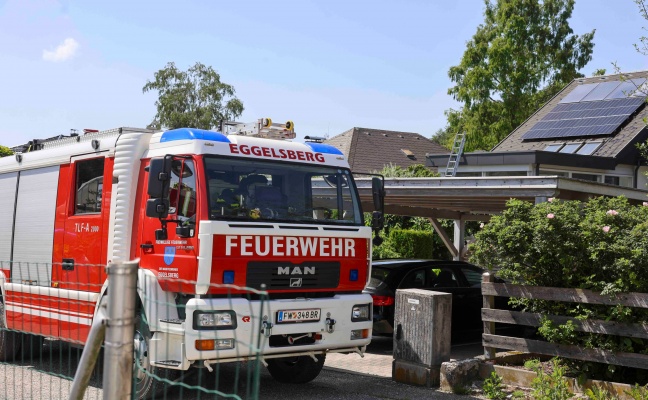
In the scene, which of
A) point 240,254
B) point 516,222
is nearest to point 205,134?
point 240,254

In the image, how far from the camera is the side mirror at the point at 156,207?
7645 mm

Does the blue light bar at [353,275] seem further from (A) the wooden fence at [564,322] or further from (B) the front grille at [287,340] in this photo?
(A) the wooden fence at [564,322]

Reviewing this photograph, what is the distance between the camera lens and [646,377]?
26.8ft

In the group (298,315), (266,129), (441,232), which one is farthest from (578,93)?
(298,315)

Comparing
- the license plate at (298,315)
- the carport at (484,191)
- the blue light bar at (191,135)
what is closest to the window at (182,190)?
the blue light bar at (191,135)

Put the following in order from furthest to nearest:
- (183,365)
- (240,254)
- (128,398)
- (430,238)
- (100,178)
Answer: (430,238), (100,178), (240,254), (183,365), (128,398)

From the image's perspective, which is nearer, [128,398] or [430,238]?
[128,398]

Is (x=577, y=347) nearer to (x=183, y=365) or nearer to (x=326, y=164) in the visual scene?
(x=326, y=164)

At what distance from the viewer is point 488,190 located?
39.4 feet

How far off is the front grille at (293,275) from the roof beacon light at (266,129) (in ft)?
6.22

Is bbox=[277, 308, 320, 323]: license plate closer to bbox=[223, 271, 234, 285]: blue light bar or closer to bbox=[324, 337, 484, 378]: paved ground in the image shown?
bbox=[223, 271, 234, 285]: blue light bar

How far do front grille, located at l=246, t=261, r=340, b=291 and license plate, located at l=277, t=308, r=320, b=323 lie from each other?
11.3 inches

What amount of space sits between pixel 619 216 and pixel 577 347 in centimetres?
149

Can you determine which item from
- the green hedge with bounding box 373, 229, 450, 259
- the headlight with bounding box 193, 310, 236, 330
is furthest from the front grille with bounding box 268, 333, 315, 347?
the green hedge with bounding box 373, 229, 450, 259
